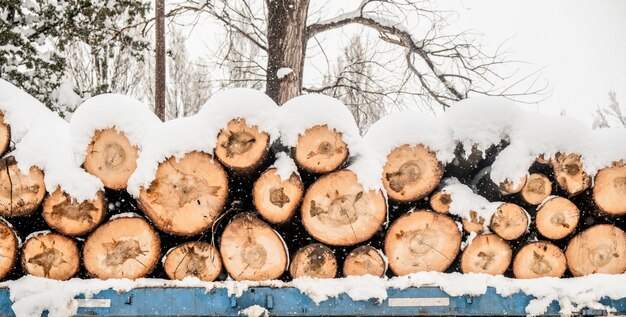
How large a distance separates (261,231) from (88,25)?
28.8 ft

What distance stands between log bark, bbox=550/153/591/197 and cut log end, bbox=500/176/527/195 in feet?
0.82

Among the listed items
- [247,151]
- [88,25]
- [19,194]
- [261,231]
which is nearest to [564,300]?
[261,231]

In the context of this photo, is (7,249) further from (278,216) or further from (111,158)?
(278,216)

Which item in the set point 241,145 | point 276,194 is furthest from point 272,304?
point 241,145

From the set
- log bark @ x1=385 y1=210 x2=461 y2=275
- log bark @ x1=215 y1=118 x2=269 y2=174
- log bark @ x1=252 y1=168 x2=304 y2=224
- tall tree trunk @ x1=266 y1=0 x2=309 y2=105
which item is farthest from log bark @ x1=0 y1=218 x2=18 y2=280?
tall tree trunk @ x1=266 y1=0 x2=309 y2=105

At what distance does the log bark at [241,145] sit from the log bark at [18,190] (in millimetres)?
1051

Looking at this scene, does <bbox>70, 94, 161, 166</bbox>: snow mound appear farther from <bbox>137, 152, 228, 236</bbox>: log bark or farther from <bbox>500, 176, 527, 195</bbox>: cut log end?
<bbox>500, 176, 527, 195</bbox>: cut log end

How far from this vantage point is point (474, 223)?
2727 millimetres

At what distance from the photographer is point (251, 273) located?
266 centimetres

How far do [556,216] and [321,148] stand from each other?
1.44 metres

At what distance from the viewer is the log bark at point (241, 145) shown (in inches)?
101

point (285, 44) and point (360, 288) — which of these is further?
point (285, 44)

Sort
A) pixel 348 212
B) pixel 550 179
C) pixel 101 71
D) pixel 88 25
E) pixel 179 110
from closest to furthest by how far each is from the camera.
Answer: pixel 348 212, pixel 550 179, pixel 88 25, pixel 101 71, pixel 179 110

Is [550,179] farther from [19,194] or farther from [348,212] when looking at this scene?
[19,194]
